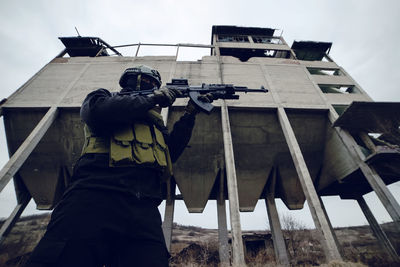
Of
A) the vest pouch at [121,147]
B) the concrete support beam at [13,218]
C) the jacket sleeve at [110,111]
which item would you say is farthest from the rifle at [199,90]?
the concrete support beam at [13,218]

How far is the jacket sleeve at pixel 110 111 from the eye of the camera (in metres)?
1.84

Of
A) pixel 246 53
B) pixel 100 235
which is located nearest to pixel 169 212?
pixel 100 235

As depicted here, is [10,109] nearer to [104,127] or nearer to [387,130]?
[104,127]

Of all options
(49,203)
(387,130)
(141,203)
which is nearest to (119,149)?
(141,203)

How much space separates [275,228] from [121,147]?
30.1 ft

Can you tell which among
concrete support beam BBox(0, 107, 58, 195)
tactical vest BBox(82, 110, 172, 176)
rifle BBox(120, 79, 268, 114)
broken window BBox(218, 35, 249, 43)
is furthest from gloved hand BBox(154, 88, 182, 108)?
broken window BBox(218, 35, 249, 43)

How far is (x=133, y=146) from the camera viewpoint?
1.86 meters

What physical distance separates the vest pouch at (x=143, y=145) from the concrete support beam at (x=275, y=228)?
336 inches

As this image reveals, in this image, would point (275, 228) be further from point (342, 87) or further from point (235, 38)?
point (235, 38)

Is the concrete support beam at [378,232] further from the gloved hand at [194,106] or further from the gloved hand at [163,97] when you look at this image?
the gloved hand at [163,97]

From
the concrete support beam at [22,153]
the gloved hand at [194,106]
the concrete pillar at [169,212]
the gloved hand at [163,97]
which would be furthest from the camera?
the concrete pillar at [169,212]

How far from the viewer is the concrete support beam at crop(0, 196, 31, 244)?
7.04 m

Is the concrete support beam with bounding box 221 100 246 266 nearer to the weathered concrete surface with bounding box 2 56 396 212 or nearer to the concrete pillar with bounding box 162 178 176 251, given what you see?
the weathered concrete surface with bounding box 2 56 396 212

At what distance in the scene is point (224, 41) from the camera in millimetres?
12883
